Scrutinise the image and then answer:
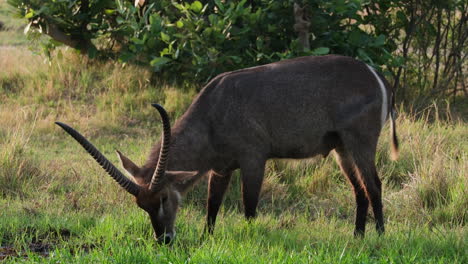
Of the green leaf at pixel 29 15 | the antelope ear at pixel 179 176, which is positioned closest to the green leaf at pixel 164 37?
the green leaf at pixel 29 15

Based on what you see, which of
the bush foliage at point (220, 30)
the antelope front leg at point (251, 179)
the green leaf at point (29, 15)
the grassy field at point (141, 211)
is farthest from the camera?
the green leaf at point (29, 15)

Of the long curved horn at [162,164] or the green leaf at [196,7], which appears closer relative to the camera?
the long curved horn at [162,164]

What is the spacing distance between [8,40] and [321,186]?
9.87 m

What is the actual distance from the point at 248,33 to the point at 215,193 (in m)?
3.42

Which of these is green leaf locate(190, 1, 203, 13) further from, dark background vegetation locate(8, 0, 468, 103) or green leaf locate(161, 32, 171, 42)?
green leaf locate(161, 32, 171, 42)

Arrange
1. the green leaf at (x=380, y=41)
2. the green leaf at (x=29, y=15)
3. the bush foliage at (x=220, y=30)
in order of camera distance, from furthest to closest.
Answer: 1. the green leaf at (x=29, y=15)
2. the green leaf at (x=380, y=41)
3. the bush foliage at (x=220, y=30)

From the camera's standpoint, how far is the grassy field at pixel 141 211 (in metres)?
4.82

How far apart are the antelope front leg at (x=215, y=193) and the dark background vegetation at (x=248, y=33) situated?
2.74 m

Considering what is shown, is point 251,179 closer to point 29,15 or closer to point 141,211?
point 141,211

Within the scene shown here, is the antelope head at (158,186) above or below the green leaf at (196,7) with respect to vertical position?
below

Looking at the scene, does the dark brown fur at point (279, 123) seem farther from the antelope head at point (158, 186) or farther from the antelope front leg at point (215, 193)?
the antelope head at point (158, 186)

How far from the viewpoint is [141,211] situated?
18.9 ft

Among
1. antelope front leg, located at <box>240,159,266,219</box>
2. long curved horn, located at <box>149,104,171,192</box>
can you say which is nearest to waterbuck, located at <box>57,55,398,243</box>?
antelope front leg, located at <box>240,159,266,219</box>

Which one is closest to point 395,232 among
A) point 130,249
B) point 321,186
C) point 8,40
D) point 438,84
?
point 321,186
